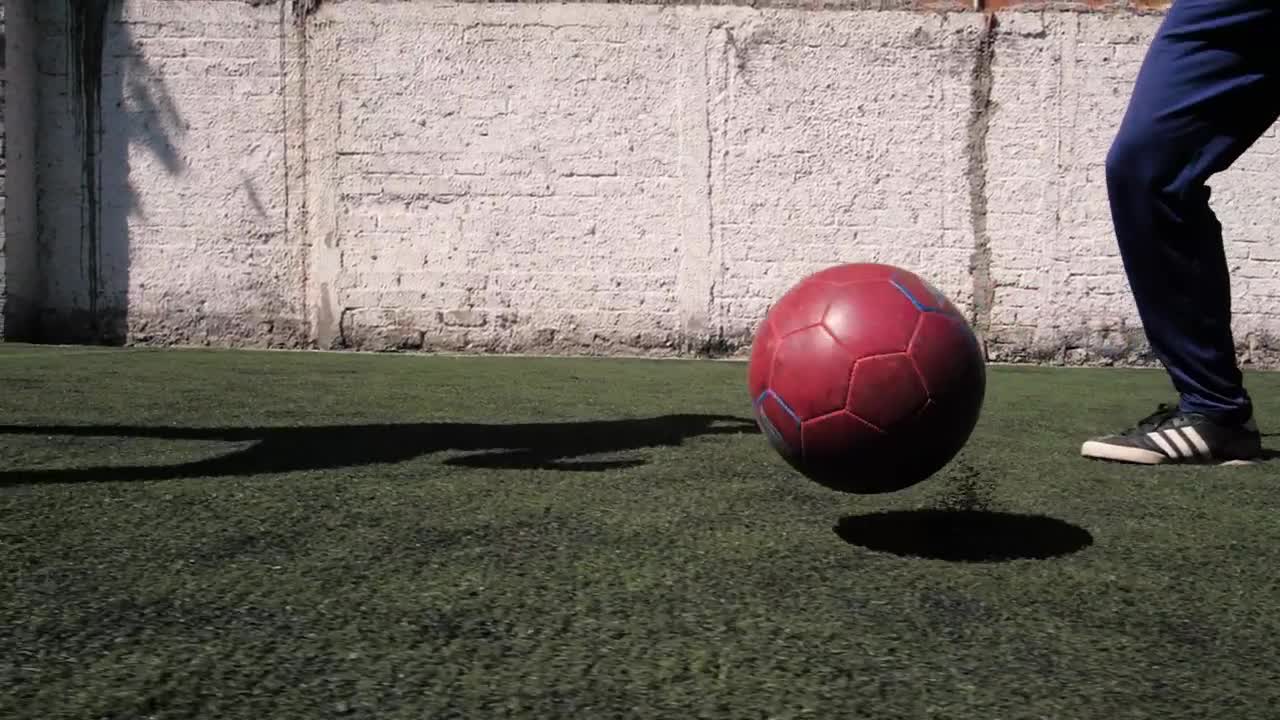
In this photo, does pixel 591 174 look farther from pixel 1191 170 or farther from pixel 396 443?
pixel 1191 170

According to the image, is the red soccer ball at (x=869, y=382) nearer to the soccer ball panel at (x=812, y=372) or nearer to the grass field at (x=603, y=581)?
the soccer ball panel at (x=812, y=372)

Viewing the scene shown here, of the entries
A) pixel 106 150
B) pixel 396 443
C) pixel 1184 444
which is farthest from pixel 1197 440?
pixel 106 150

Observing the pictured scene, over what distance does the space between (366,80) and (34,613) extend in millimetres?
7568

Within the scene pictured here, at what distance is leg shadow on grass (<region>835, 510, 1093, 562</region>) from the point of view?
6.79 ft

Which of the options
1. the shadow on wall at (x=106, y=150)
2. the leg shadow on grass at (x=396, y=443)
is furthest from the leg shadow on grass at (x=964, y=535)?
the shadow on wall at (x=106, y=150)

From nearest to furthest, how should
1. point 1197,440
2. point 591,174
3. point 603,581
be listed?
point 603,581 → point 1197,440 → point 591,174

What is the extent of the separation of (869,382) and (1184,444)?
5.32 feet

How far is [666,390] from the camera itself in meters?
5.60

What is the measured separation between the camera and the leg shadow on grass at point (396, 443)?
2.88m

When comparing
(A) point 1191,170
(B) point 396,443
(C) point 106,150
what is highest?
(C) point 106,150

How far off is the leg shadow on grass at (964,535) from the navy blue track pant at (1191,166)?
113 cm

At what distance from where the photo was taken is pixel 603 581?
182 centimetres

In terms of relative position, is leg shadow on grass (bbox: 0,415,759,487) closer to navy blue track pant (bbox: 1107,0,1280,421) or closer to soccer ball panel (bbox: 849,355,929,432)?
soccer ball panel (bbox: 849,355,929,432)

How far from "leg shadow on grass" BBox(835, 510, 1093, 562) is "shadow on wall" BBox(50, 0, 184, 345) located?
779 cm
